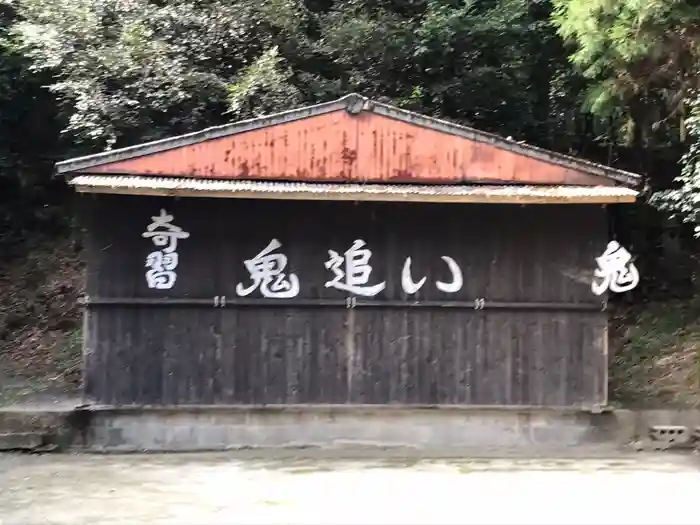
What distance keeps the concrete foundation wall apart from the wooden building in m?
0.16

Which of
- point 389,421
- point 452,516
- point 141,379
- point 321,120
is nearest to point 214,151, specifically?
point 321,120

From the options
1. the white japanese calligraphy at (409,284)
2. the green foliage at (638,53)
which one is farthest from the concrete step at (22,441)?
the green foliage at (638,53)

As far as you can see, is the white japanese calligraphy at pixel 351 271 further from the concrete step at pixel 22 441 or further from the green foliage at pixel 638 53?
the green foliage at pixel 638 53

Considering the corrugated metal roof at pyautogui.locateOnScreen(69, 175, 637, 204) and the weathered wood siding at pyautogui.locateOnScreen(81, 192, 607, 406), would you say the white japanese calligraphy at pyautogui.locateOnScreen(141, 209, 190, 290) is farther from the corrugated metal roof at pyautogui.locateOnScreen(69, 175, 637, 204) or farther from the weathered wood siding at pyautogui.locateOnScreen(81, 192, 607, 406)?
the corrugated metal roof at pyautogui.locateOnScreen(69, 175, 637, 204)

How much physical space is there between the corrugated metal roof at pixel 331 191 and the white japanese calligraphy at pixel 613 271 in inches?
29.3

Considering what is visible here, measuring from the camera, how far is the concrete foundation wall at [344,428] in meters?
9.42

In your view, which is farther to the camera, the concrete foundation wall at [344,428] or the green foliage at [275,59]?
the green foliage at [275,59]

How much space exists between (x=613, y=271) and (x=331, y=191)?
143 inches

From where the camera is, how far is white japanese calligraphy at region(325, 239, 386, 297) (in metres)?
9.54

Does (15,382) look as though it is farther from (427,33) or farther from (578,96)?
(578,96)

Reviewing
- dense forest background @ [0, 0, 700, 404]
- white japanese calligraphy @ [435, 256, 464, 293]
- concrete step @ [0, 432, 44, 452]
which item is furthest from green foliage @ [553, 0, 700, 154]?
concrete step @ [0, 432, 44, 452]

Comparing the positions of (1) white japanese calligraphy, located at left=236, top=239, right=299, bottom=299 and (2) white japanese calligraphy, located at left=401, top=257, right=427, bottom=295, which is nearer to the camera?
(1) white japanese calligraphy, located at left=236, top=239, right=299, bottom=299

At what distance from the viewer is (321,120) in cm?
940

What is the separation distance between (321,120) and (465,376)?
11.9 feet
